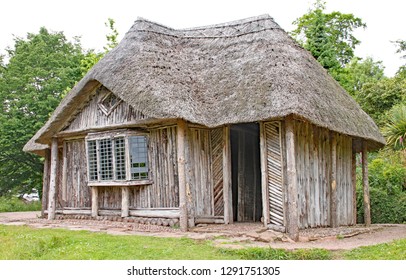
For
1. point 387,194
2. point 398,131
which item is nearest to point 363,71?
point 387,194

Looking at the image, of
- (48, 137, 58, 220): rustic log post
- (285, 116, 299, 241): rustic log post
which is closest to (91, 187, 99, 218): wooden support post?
(48, 137, 58, 220): rustic log post

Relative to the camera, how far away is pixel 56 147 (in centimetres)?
1791

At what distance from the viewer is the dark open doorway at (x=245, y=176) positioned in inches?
639

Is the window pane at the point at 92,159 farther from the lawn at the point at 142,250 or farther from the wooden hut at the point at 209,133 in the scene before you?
the lawn at the point at 142,250

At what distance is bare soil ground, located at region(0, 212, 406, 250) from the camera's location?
38.3ft

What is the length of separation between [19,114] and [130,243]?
1889 cm

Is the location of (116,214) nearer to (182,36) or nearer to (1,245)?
(1,245)

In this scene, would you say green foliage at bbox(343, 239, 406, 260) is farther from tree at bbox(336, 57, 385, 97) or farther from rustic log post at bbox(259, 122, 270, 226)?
tree at bbox(336, 57, 385, 97)

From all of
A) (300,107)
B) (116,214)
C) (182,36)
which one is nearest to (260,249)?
(300,107)

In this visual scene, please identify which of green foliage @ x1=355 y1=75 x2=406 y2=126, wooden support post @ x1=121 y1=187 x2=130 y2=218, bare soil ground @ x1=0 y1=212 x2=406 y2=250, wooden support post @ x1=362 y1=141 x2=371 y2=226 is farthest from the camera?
green foliage @ x1=355 y1=75 x2=406 y2=126

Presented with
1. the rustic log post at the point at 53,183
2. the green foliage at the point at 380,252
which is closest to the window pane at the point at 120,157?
the rustic log post at the point at 53,183

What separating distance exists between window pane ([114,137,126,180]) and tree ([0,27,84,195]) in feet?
42.8

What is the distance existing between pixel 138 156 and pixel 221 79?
330 centimetres

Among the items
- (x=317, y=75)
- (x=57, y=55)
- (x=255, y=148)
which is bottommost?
(x=255, y=148)
